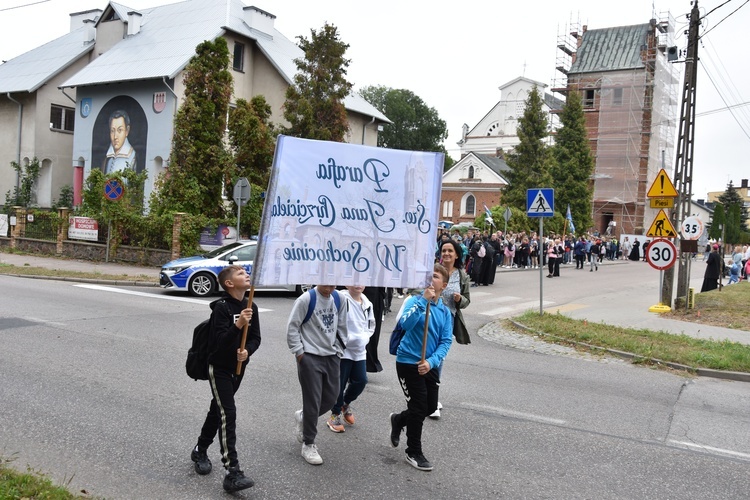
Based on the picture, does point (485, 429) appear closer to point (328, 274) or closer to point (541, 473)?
point (541, 473)

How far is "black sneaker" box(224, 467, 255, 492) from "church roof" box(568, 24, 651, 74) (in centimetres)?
6319

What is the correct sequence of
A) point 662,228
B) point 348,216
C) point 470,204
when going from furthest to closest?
point 470,204 < point 662,228 < point 348,216

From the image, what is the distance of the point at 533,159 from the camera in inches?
2176

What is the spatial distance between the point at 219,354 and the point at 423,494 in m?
1.74

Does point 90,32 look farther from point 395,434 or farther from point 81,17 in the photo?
point 395,434

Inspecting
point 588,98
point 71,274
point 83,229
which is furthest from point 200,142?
point 588,98

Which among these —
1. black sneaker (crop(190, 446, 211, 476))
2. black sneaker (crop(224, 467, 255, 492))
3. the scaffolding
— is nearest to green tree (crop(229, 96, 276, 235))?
black sneaker (crop(190, 446, 211, 476))

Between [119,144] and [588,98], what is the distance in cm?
4533

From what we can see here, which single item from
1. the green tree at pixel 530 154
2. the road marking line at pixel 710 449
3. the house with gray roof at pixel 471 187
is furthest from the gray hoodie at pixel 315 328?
the house with gray roof at pixel 471 187

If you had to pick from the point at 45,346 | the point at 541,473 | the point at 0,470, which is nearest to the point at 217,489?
the point at 0,470

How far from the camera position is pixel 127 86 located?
33.0 m

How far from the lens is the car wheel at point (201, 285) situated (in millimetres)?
16172

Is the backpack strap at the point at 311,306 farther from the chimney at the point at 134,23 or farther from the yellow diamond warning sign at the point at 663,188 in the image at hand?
the chimney at the point at 134,23

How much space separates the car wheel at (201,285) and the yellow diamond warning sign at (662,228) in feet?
33.4
